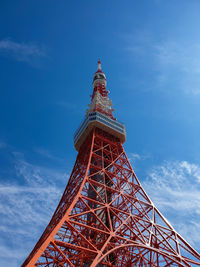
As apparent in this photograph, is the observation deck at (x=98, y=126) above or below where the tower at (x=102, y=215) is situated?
above

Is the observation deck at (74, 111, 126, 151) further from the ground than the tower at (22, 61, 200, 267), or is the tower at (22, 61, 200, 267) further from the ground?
the observation deck at (74, 111, 126, 151)

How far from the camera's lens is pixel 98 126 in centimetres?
2048

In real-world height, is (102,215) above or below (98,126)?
below

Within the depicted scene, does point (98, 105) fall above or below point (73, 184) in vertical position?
above

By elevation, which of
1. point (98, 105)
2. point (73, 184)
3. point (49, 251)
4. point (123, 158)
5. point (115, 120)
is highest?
point (98, 105)

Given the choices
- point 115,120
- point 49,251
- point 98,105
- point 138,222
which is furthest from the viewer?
point 98,105

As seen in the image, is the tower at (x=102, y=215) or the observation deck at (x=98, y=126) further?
the observation deck at (x=98, y=126)

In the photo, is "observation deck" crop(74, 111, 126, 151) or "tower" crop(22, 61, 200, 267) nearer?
"tower" crop(22, 61, 200, 267)

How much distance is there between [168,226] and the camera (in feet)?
51.9

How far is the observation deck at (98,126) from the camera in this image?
2027 cm

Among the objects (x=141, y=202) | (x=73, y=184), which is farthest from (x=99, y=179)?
(x=141, y=202)

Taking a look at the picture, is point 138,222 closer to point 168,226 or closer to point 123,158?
point 168,226

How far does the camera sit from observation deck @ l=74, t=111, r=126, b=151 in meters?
20.3

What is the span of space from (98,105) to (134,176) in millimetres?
8270
